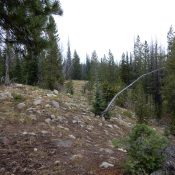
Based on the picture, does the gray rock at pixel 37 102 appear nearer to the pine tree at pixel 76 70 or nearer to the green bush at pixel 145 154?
the green bush at pixel 145 154

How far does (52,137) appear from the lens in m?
10.7

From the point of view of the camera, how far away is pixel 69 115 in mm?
13258

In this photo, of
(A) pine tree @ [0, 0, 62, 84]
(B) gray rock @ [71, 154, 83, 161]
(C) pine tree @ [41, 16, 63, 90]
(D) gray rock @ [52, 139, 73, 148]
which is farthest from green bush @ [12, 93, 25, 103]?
(C) pine tree @ [41, 16, 63, 90]

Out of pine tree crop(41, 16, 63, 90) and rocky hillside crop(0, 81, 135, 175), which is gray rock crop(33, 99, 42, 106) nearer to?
rocky hillside crop(0, 81, 135, 175)

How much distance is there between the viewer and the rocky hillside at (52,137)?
28.1 ft

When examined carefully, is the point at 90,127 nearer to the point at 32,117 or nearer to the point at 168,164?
the point at 32,117

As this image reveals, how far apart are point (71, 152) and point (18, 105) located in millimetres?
4520

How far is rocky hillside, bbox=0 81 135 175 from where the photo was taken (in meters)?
8.57

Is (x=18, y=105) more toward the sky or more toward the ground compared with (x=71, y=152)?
more toward the sky

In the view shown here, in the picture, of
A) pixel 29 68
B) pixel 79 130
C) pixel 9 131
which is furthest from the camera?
pixel 29 68

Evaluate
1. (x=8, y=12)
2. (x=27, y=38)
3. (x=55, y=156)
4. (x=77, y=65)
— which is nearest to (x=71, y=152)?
(x=55, y=156)

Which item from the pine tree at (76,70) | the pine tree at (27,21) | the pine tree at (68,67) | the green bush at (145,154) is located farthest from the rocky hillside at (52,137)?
the pine tree at (76,70)

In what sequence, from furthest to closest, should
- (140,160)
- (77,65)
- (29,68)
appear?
(77,65), (29,68), (140,160)

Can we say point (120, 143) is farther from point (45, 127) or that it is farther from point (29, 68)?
point (29, 68)
